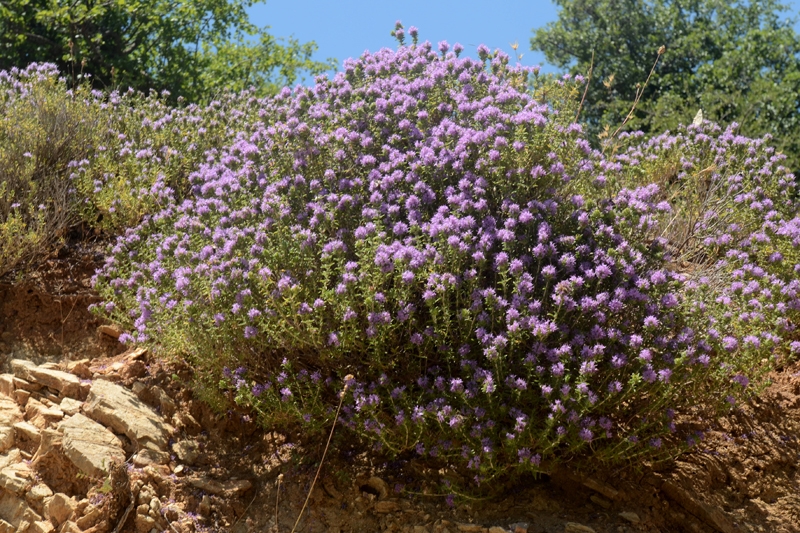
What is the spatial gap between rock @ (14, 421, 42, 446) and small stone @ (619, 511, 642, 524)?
122 inches

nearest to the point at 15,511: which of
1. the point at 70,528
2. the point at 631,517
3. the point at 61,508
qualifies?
the point at 61,508

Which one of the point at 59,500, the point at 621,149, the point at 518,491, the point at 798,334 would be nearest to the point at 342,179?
the point at 518,491

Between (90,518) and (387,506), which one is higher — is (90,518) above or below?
below

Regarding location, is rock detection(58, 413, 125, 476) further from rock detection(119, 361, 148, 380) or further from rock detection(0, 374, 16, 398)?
rock detection(0, 374, 16, 398)

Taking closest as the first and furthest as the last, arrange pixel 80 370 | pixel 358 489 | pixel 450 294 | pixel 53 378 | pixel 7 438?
pixel 450 294
pixel 358 489
pixel 7 438
pixel 53 378
pixel 80 370

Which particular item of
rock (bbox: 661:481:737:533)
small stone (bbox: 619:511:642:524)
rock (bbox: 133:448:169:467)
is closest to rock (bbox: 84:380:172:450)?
rock (bbox: 133:448:169:467)

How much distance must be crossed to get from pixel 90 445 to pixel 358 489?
144 cm

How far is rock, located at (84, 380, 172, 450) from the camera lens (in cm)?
460

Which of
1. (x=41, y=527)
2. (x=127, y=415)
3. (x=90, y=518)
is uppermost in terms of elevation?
(x=127, y=415)

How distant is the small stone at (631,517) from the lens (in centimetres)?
409

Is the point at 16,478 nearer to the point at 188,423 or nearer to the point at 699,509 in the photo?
the point at 188,423

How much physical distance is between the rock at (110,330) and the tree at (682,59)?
8.75m

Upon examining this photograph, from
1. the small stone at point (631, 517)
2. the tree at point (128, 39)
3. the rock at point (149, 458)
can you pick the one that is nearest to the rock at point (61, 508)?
the rock at point (149, 458)

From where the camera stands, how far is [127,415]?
4699mm
